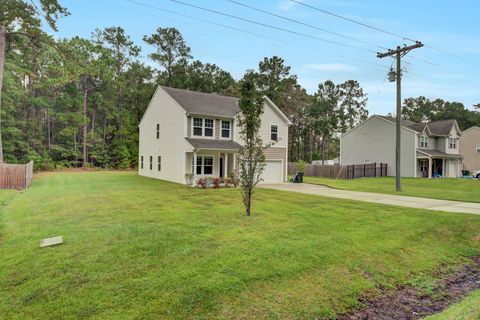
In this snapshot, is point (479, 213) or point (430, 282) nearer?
point (430, 282)

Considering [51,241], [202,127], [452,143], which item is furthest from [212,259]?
[452,143]

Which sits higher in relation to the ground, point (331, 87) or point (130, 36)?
point (130, 36)

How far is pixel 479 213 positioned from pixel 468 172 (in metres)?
32.8

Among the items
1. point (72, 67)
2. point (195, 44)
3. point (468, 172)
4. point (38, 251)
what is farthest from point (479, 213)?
point (195, 44)

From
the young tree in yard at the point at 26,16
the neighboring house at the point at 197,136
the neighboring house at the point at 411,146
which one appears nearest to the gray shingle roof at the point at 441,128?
the neighboring house at the point at 411,146

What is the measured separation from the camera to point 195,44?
4291 cm

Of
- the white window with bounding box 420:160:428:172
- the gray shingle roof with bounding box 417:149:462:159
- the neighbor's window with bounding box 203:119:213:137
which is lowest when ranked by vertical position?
the white window with bounding box 420:160:428:172

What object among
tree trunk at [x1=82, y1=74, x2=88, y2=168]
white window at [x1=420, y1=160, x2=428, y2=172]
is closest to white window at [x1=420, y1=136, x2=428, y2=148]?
white window at [x1=420, y1=160, x2=428, y2=172]

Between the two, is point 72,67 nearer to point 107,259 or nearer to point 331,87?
point 107,259

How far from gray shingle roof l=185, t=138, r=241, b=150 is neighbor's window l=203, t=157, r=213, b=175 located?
1.30 m

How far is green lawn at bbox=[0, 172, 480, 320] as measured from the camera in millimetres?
4352

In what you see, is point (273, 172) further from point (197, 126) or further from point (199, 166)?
point (197, 126)

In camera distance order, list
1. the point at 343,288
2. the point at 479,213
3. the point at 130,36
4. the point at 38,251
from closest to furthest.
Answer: the point at 343,288, the point at 38,251, the point at 479,213, the point at 130,36

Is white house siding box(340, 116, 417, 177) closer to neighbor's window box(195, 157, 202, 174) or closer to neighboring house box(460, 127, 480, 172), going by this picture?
neighboring house box(460, 127, 480, 172)
